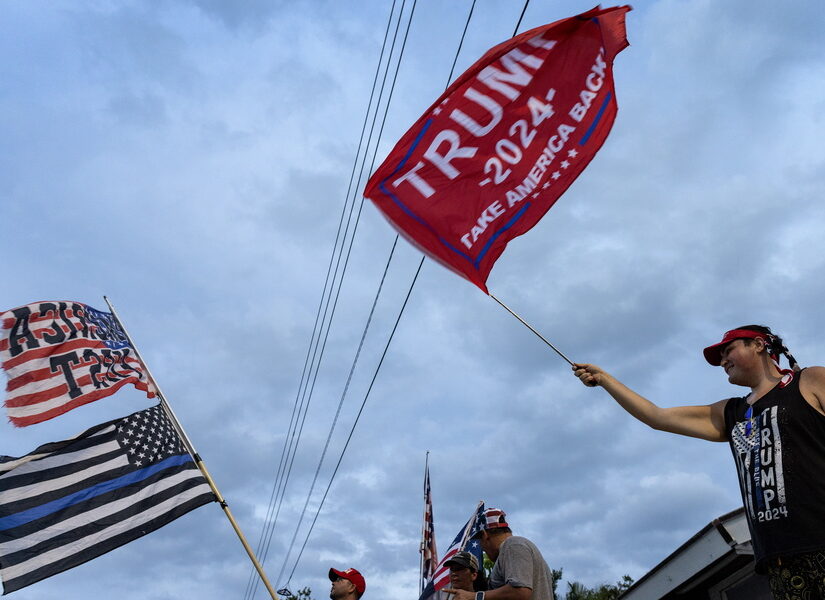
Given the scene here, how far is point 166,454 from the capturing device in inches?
307

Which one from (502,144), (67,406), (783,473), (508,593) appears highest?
(67,406)

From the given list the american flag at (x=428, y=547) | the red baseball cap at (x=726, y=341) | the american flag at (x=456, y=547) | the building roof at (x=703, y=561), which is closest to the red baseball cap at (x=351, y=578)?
the american flag at (x=456, y=547)

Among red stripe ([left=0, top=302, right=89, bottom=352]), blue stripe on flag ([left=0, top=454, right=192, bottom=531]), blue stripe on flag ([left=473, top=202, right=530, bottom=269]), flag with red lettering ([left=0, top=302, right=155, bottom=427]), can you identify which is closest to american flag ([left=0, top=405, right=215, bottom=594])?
blue stripe on flag ([left=0, top=454, right=192, bottom=531])

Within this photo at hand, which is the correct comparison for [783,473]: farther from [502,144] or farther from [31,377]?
[31,377]

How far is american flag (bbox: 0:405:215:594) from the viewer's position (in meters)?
7.02

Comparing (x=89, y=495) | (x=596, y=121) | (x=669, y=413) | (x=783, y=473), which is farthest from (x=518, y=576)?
(x=89, y=495)

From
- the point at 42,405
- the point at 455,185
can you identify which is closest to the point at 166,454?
the point at 42,405

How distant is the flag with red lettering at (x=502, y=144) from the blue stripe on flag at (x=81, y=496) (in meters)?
4.28

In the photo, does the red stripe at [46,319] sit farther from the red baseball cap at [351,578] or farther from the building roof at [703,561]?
the building roof at [703,561]

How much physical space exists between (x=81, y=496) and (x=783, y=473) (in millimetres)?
6187

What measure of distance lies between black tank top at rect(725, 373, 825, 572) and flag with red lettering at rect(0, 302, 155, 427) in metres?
6.47

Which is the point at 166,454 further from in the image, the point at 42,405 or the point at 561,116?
the point at 561,116

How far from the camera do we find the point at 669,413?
137 inches

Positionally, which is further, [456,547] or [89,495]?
[456,547]
